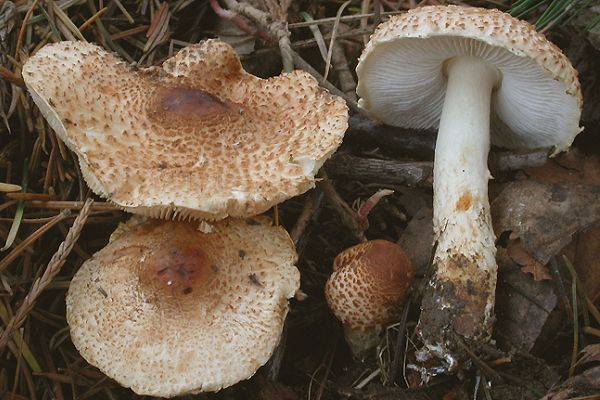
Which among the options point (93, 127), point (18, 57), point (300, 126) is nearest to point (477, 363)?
point (300, 126)

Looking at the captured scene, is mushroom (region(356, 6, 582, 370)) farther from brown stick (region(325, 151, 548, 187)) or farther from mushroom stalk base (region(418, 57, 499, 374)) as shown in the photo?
brown stick (region(325, 151, 548, 187))

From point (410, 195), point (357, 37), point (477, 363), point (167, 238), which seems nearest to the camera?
point (477, 363)

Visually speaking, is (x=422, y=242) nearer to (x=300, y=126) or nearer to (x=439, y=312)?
(x=439, y=312)

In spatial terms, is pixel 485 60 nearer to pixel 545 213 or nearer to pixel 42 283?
pixel 545 213

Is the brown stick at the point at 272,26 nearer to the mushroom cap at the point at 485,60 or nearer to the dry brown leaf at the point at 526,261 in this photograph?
the mushroom cap at the point at 485,60

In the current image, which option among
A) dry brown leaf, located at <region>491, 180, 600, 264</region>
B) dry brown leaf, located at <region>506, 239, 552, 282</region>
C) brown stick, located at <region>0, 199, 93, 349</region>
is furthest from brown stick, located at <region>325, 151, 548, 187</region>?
brown stick, located at <region>0, 199, 93, 349</region>

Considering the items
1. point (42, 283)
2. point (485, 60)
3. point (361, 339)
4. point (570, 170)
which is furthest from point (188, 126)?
point (570, 170)

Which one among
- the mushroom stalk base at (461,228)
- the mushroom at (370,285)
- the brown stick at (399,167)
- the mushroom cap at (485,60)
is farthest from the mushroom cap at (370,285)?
the mushroom cap at (485,60)
